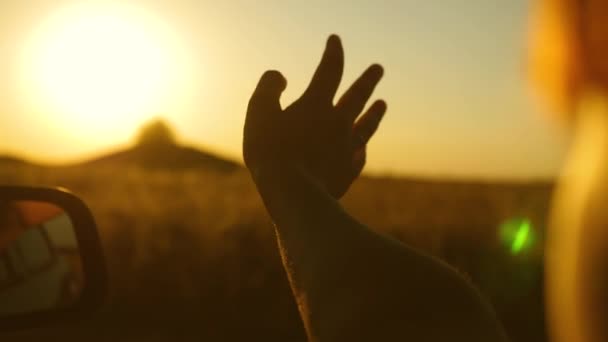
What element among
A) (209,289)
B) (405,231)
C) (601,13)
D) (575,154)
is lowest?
(405,231)

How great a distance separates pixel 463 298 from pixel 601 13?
2.32ft

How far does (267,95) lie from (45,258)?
3.07ft

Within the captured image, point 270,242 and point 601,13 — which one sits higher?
point 601,13

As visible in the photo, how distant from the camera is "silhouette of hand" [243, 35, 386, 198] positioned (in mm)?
2023

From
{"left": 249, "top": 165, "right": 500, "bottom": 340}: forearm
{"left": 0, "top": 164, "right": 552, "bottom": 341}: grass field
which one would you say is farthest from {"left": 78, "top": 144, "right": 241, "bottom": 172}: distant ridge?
{"left": 249, "top": 165, "right": 500, "bottom": 340}: forearm

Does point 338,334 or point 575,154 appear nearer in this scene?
point 575,154

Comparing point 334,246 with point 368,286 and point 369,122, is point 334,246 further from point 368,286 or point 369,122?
point 369,122

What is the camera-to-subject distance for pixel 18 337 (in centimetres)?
641

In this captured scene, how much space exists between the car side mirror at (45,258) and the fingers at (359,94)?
705mm

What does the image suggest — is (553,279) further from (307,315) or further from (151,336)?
(151,336)

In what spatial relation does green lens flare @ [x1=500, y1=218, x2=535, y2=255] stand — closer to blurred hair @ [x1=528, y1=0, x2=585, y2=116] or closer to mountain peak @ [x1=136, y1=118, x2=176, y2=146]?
blurred hair @ [x1=528, y1=0, x2=585, y2=116]

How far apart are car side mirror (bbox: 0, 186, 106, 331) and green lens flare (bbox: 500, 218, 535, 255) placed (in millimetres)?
7107

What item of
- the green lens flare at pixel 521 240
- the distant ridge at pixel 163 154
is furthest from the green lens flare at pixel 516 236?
the distant ridge at pixel 163 154

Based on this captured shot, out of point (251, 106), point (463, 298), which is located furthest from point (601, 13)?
point (251, 106)
